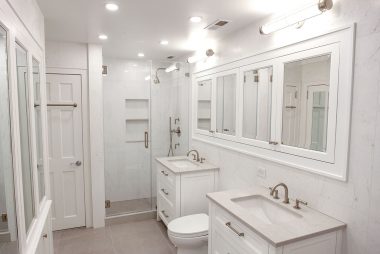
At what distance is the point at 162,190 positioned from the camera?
335 centimetres

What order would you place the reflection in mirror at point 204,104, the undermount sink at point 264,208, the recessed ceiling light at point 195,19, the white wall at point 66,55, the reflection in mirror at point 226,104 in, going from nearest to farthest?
the undermount sink at point 264,208, the recessed ceiling light at point 195,19, the reflection in mirror at point 226,104, the white wall at point 66,55, the reflection in mirror at point 204,104

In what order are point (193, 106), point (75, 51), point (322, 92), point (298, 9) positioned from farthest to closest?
point (193, 106) < point (75, 51) < point (298, 9) < point (322, 92)

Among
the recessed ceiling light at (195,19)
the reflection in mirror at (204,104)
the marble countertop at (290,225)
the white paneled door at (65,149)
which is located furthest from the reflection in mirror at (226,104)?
the white paneled door at (65,149)

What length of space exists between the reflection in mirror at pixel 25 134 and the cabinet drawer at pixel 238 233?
4.37 feet

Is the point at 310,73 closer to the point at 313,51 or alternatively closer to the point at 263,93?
the point at 313,51

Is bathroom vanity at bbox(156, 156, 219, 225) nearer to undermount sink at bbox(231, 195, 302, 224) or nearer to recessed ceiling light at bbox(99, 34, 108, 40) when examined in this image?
undermount sink at bbox(231, 195, 302, 224)

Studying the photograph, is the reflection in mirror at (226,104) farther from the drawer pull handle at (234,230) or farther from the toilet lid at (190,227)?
the drawer pull handle at (234,230)

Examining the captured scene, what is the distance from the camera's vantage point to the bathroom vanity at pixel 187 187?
286 centimetres

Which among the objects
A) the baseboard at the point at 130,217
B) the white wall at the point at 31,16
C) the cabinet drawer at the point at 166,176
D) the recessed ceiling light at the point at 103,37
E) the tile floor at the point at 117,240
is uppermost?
the recessed ceiling light at the point at 103,37

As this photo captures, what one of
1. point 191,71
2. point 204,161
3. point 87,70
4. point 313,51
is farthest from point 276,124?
point 87,70

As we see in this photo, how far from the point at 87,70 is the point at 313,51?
106 inches

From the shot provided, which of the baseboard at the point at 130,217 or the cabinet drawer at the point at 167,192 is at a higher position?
the cabinet drawer at the point at 167,192

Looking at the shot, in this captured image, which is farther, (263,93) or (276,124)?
(263,93)

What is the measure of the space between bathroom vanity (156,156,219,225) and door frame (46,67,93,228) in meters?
1.06
